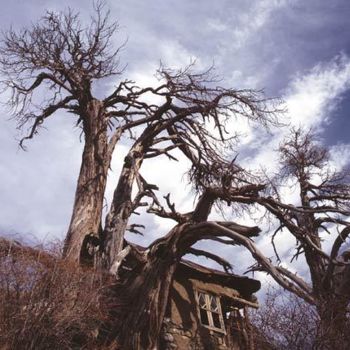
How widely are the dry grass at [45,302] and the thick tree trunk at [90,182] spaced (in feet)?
4.62

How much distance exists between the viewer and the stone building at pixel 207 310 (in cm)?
1011

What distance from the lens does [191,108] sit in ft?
37.2

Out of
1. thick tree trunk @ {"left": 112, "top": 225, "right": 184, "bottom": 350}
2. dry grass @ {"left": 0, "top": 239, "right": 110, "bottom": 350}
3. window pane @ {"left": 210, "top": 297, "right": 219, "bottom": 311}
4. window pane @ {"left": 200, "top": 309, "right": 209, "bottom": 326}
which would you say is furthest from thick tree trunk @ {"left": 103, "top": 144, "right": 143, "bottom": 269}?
window pane @ {"left": 210, "top": 297, "right": 219, "bottom": 311}

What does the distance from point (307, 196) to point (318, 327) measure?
7.69 m

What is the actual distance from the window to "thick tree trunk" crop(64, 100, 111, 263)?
11.5 ft

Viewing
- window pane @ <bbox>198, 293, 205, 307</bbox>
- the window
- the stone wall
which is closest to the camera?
the stone wall

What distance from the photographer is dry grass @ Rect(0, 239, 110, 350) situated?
612cm

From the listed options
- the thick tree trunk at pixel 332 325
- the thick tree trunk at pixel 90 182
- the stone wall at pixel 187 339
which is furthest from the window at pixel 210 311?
the thick tree trunk at pixel 90 182

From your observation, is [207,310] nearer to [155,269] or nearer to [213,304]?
[213,304]

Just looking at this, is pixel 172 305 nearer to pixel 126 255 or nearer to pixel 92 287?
pixel 126 255

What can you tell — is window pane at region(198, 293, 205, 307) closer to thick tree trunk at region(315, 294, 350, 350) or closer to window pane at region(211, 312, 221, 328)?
window pane at region(211, 312, 221, 328)

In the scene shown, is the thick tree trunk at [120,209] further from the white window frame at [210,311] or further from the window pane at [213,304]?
the window pane at [213,304]

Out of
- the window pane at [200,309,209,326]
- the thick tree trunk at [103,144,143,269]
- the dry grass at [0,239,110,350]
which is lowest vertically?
the dry grass at [0,239,110,350]

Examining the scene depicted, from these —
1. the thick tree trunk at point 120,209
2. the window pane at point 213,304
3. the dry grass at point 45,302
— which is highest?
the thick tree trunk at point 120,209
